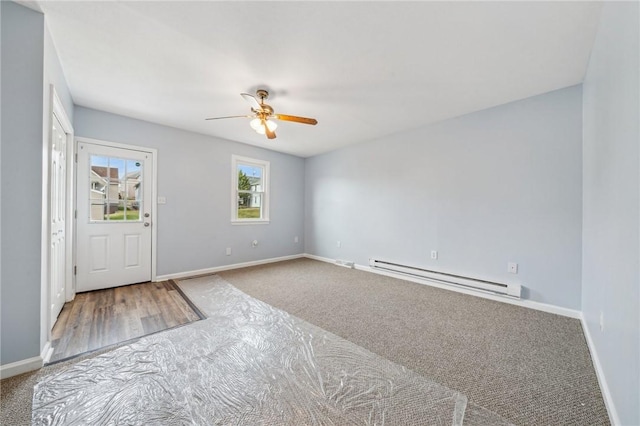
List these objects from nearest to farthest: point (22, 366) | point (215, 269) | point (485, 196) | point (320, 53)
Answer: point (22, 366) → point (320, 53) → point (485, 196) → point (215, 269)

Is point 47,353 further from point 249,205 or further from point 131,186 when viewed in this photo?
point 249,205

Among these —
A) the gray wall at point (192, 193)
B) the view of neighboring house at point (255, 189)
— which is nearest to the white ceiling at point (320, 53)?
the gray wall at point (192, 193)

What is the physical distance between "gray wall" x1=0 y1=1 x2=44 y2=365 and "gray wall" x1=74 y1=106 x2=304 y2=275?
1797 mm

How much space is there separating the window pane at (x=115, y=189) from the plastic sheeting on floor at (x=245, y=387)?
2.20 metres

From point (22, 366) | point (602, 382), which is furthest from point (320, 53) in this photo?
point (22, 366)

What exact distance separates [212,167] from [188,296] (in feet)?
7.35

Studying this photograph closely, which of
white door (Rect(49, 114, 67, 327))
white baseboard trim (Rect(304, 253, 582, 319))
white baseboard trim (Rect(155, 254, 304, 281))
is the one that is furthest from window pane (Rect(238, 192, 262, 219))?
white baseboard trim (Rect(304, 253, 582, 319))

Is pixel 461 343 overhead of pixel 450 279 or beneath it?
beneath

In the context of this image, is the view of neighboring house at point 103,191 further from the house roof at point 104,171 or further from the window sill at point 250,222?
the window sill at point 250,222

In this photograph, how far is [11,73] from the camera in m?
1.60

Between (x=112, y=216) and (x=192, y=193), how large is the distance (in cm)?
109

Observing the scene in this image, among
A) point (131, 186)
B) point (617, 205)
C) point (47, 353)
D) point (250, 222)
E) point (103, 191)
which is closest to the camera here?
point (617, 205)

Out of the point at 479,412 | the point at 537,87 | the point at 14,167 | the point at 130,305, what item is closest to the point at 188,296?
the point at 130,305

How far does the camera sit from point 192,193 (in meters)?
4.06
